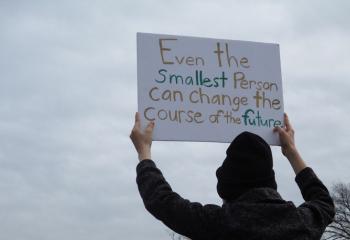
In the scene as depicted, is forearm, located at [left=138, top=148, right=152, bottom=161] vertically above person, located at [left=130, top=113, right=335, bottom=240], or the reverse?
forearm, located at [left=138, top=148, right=152, bottom=161]

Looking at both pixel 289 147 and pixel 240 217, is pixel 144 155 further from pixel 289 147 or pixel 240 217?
pixel 289 147

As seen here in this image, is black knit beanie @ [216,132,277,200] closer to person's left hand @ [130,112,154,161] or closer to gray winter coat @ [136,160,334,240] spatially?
gray winter coat @ [136,160,334,240]

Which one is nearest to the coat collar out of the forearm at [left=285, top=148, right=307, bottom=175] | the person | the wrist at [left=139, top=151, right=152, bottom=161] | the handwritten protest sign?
the person

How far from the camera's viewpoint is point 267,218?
2.35m

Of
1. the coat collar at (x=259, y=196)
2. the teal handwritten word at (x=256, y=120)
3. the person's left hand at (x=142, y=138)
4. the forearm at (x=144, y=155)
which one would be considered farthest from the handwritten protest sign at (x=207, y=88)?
the coat collar at (x=259, y=196)

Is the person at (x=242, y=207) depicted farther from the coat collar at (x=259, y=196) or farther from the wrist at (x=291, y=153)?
the wrist at (x=291, y=153)

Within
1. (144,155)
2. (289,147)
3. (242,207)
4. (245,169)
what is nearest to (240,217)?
(242,207)

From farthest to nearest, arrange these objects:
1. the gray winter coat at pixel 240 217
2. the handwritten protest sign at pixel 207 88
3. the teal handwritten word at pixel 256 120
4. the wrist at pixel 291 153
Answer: the teal handwritten word at pixel 256 120 → the handwritten protest sign at pixel 207 88 → the wrist at pixel 291 153 → the gray winter coat at pixel 240 217

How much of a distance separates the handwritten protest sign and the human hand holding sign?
55mm

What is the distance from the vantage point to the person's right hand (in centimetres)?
354

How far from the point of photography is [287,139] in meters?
3.64

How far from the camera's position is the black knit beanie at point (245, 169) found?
245 centimetres

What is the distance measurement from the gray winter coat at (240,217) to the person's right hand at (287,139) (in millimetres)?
963

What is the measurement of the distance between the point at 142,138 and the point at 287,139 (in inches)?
39.1
